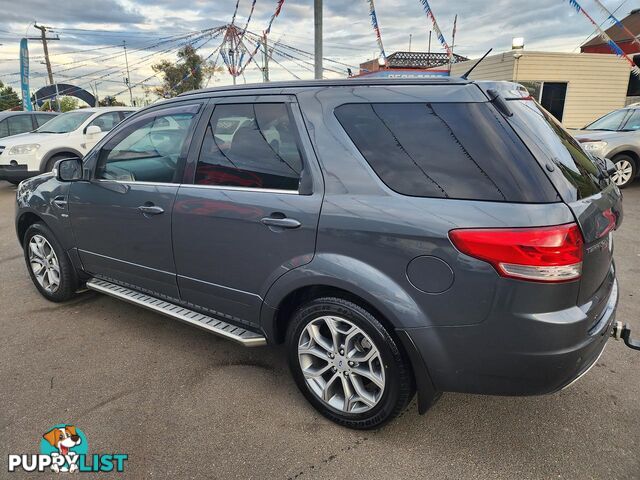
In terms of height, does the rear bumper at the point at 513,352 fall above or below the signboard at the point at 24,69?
below

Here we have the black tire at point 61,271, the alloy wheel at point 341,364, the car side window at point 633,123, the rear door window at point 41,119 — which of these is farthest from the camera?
the rear door window at point 41,119

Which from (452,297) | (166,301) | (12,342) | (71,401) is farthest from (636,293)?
(12,342)

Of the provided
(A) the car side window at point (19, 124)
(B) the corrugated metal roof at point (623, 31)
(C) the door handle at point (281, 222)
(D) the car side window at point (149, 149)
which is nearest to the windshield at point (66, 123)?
(A) the car side window at point (19, 124)

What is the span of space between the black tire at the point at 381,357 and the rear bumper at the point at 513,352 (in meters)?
0.13

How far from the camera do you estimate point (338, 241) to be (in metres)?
2.19

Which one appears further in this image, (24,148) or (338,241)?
(24,148)

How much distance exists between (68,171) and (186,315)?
1.48m

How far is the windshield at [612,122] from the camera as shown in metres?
9.08

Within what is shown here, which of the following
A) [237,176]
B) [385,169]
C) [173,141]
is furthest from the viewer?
[173,141]

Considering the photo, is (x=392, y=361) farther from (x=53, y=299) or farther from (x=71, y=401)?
(x=53, y=299)

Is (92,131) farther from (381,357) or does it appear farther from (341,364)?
(381,357)

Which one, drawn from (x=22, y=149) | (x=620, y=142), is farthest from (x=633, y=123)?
(x=22, y=149)

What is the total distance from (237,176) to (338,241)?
823 millimetres

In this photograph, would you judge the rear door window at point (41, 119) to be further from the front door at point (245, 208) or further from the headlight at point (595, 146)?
the headlight at point (595, 146)
